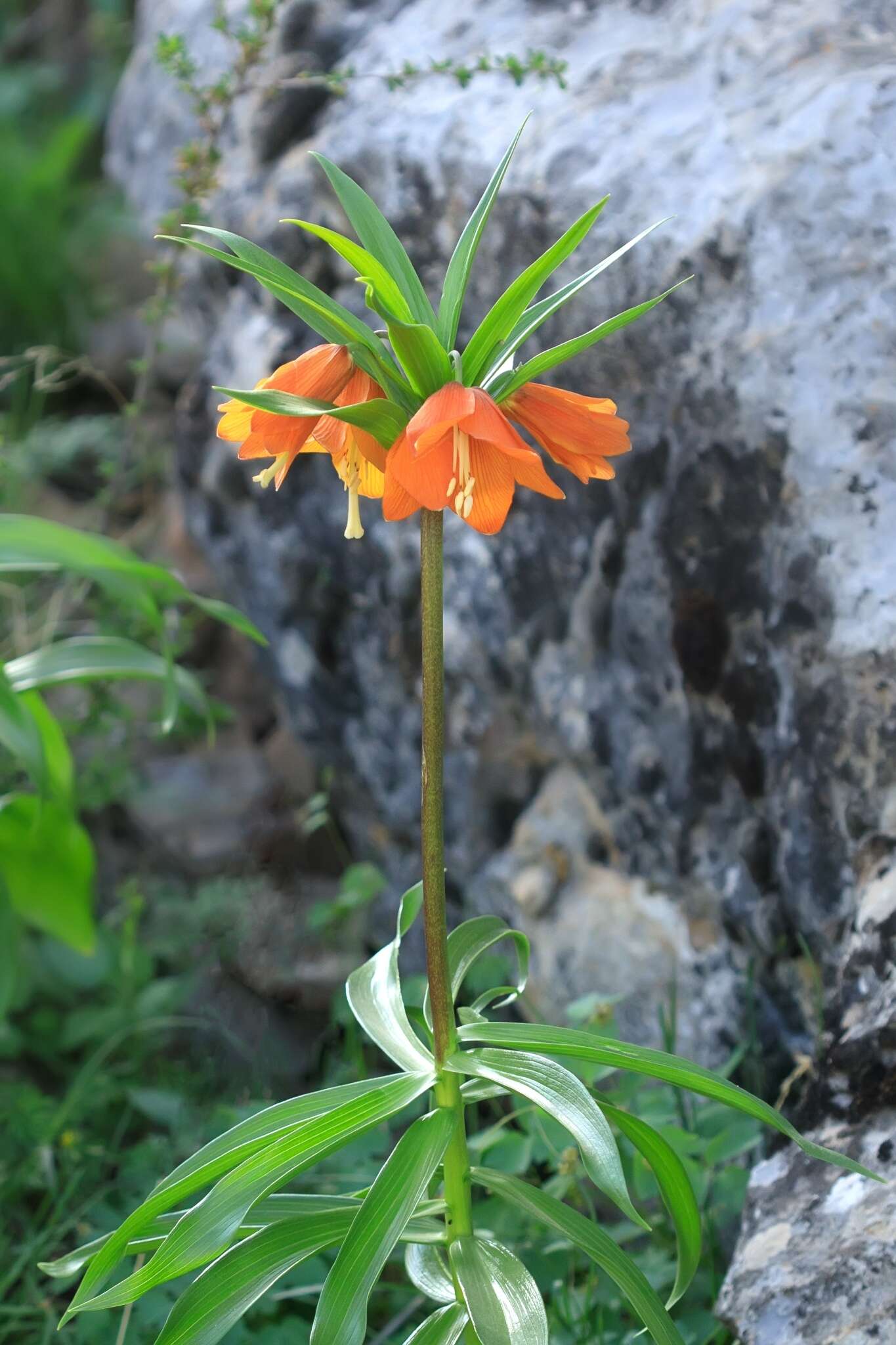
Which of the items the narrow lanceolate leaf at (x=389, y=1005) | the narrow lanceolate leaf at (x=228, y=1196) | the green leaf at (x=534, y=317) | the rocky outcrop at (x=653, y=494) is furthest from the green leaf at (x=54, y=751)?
the green leaf at (x=534, y=317)

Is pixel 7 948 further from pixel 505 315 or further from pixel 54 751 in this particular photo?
pixel 505 315

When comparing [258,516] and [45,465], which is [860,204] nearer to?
[258,516]

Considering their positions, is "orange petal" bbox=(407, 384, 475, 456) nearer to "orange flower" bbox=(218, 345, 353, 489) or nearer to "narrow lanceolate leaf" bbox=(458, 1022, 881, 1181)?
"orange flower" bbox=(218, 345, 353, 489)

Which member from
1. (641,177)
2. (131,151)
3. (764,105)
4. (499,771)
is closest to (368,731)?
(499,771)

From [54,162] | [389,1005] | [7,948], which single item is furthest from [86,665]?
[54,162]

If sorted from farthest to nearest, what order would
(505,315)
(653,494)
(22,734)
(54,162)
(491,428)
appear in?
(54,162), (653,494), (22,734), (505,315), (491,428)

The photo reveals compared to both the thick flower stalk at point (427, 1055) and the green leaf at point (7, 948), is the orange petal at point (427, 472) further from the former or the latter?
the green leaf at point (7, 948)
